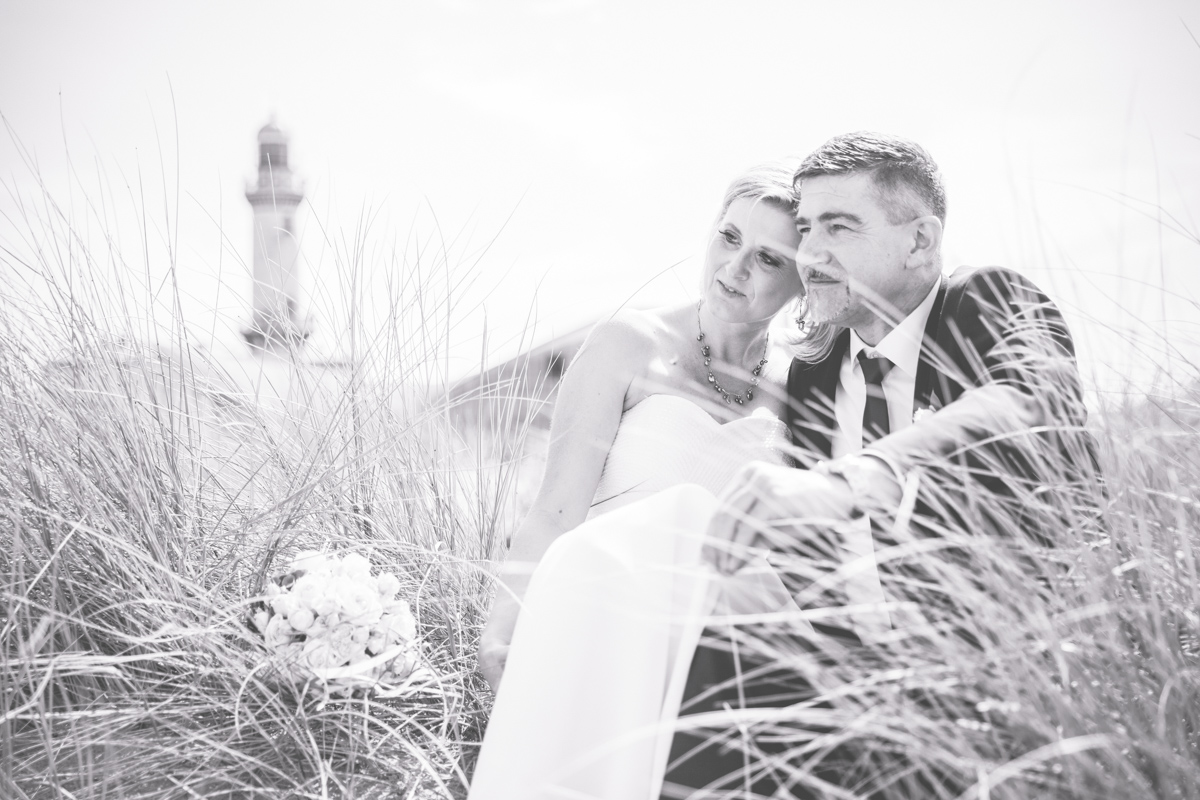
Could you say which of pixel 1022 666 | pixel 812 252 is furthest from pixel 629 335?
pixel 1022 666

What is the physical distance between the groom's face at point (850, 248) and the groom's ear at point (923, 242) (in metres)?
0.02

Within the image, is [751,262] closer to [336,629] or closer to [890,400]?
[890,400]

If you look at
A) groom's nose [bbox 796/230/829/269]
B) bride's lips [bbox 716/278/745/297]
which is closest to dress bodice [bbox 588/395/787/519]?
bride's lips [bbox 716/278/745/297]

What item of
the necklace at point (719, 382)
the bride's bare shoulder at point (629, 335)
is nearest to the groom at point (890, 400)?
the necklace at point (719, 382)

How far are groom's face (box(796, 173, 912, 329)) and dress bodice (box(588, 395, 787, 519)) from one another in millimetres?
583

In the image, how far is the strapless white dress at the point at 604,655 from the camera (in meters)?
1.82

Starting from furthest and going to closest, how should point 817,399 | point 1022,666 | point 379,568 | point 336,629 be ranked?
1. point 817,399
2. point 379,568
3. point 336,629
4. point 1022,666

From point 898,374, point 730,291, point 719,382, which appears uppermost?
point 730,291

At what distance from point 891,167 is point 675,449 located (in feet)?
3.76

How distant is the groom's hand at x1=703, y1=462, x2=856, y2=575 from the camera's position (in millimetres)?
1658

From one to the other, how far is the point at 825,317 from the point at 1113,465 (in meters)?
1.08

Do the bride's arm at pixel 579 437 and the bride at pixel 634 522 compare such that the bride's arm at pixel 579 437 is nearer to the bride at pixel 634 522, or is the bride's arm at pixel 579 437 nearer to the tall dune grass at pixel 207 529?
the bride at pixel 634 522

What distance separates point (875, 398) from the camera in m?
2.59

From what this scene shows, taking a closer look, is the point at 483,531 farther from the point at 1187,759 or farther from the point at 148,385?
the point at 1187,759
